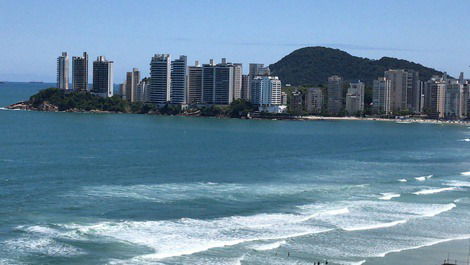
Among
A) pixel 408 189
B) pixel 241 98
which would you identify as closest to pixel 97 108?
pixel 241 98

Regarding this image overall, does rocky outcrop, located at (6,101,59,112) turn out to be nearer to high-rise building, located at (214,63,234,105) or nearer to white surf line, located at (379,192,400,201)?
high-rise building, located at (214,63,234,105)

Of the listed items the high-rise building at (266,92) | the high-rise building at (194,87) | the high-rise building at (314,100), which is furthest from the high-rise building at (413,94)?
the high-rise building at (194,87)

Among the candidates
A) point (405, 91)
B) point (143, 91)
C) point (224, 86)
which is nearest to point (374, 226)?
point (224, 86)

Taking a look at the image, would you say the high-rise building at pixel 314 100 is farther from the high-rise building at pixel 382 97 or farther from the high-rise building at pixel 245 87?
the high-rise building at pixel 245 87

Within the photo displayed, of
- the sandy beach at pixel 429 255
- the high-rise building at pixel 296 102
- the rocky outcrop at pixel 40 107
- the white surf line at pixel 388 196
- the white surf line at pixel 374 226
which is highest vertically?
the high-rise building at pixel 296 102

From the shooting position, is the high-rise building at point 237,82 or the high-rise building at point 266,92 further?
the high-rise building at point 237,82

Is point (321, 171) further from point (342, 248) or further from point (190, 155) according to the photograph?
point (342, 248)
